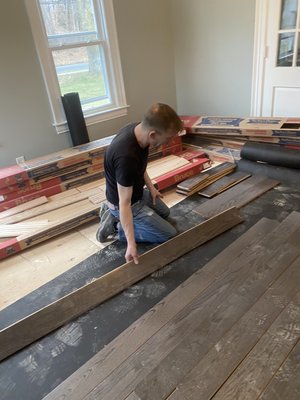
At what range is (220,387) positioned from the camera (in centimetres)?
131

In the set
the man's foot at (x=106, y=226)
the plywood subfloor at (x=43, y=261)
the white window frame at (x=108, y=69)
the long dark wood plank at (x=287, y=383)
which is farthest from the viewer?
the white window frame at (x=108, y=69)

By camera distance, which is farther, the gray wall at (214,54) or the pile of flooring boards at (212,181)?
the gray wall at (214,54)

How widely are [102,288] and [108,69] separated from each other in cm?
296

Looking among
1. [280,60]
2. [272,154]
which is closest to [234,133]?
[272,154]

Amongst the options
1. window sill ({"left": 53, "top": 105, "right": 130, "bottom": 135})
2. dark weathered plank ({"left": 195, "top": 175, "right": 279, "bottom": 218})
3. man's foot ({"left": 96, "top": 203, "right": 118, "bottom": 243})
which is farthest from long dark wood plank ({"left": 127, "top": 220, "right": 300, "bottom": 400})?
window sill ({"left": 53, "top": 105, "right": 130, "bottom": 135})

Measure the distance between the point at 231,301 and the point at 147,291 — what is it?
1.73 ft

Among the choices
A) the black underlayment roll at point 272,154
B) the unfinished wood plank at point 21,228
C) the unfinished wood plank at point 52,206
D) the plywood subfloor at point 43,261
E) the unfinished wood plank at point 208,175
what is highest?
the black underlayment roll at point 272,154

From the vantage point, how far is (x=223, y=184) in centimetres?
316

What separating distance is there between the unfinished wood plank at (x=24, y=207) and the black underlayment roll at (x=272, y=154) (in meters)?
2.19

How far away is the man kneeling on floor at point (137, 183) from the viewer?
5.70 feet

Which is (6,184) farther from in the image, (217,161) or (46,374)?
(217,161)

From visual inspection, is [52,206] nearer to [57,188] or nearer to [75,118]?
[57,188]

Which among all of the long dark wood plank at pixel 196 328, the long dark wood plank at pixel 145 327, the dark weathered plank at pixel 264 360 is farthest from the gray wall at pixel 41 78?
the dark weathered plank at pixel 264 360

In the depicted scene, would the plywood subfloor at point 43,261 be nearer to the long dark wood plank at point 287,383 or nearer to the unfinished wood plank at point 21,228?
the unfinished wood plank at point 21,228
